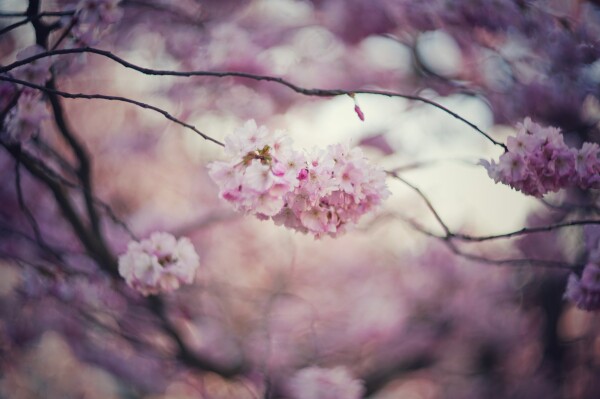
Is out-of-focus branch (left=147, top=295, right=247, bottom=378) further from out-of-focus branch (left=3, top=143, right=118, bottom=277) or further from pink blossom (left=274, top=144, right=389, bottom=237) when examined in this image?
pink blossom (left=274, top=144, right=389, bottom=237)

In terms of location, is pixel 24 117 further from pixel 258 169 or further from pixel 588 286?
pixel 588 286

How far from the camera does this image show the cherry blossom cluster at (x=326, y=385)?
2.03m

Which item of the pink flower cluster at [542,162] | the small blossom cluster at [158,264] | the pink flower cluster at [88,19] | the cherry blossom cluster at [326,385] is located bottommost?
the cherry blossom cluster at [326,385]

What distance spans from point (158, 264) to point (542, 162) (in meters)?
1.28

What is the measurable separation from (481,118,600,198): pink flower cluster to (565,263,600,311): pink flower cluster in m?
0.46

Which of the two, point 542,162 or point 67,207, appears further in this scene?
point 67,207

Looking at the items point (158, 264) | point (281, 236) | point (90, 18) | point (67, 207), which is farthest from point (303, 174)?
point (281, 236)

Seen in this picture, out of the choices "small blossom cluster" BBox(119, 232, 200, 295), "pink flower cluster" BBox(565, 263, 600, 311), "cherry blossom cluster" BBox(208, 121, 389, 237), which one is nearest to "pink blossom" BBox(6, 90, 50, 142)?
"small blossom cluster" BBox(119, 232, 200, 295)

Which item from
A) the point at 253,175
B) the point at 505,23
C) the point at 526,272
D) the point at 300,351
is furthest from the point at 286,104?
the point at 253,175

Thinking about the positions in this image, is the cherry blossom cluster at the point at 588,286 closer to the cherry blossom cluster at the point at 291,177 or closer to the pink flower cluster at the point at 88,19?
the cherry blossom cluster at the point at 291,177

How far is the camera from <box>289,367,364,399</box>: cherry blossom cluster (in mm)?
2033

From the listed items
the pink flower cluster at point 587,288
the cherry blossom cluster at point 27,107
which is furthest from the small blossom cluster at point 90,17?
the pink flower cluster at point 587,288

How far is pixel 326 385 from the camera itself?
2.07 meters

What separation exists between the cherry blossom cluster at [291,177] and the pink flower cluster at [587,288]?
1.01 m
